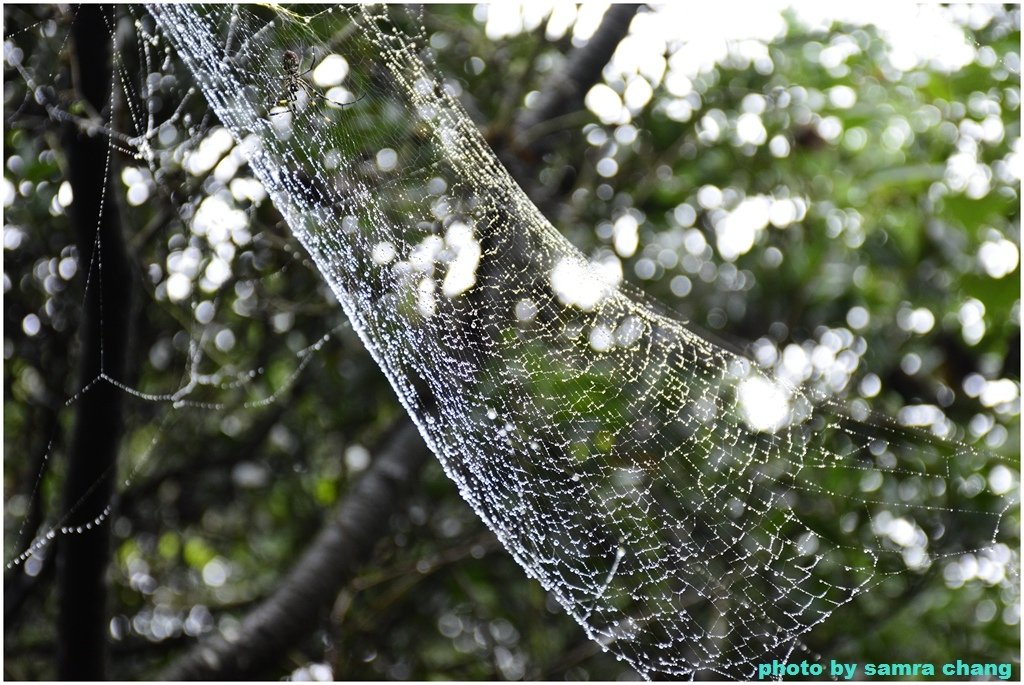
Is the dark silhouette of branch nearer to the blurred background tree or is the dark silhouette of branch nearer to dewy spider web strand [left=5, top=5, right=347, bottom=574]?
dewy spider web strand [left=5, top=5, right=347, bottom=574]

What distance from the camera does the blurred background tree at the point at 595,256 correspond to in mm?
1820

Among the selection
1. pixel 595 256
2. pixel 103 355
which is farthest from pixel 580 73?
pixel 103 355

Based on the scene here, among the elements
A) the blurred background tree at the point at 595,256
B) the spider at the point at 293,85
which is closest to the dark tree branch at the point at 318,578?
the blurred background tree at the point at 595,256

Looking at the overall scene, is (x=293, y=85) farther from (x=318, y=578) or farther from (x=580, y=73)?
(x=318, y=578)

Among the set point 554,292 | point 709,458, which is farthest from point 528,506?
point 709,458

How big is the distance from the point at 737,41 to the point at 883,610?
50.1 inches

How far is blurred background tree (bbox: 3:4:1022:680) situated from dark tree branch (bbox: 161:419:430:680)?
1.2 inches

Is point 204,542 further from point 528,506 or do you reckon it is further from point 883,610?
point 883,610

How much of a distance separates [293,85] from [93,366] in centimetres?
49

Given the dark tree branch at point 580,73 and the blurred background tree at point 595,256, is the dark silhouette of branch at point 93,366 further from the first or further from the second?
the dark tree branch at point 580,73

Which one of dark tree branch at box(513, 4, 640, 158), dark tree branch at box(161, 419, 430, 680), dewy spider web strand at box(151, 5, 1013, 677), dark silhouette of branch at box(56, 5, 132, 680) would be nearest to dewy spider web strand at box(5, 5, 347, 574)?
dark silhouette of branch at box(56, 5, 132, 680)

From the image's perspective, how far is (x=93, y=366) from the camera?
1245mm

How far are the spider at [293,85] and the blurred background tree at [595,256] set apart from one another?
13.1 inches

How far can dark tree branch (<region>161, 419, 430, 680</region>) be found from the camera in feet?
5.04
